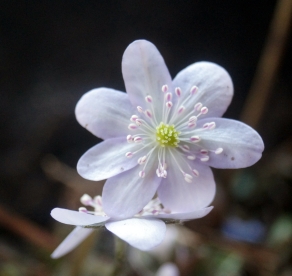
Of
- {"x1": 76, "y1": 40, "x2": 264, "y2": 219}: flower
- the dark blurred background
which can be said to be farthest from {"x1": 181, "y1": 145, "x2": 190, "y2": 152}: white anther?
the dark blurred background

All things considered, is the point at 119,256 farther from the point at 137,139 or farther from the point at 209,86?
the point at 209,86

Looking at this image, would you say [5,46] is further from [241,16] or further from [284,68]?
[284,68]

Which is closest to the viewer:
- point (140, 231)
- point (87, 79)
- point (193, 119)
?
point (140, 231)

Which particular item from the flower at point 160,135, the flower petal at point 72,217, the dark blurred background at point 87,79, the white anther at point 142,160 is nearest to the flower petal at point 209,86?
the flower at point 160,135

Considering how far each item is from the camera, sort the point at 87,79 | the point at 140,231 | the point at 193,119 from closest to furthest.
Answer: the point at 140,231 → the point at 193,119 → the point at 87,79

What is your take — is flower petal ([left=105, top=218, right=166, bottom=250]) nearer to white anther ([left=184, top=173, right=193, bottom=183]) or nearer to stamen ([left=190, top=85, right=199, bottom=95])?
white anther ([left=184, top=173, right=193, bottom=183])

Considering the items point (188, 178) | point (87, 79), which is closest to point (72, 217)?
point (188, 178)

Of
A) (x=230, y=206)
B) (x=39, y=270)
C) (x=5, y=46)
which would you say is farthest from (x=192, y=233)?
(x=5, y=46)
